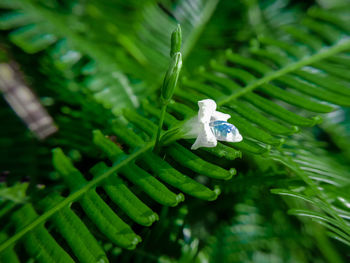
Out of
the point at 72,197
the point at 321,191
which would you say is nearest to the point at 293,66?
the point at 321,191

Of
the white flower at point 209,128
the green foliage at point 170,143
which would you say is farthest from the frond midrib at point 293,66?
the white flower at point 209,128

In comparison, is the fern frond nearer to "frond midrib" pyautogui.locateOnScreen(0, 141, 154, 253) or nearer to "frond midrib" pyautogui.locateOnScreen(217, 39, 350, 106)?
"frond midrib" pyautogui.locateOnScreen(217, 39, 350, 106)

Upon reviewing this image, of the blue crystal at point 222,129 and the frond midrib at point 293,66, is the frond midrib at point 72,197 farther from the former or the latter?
the frond midrib at point 293,66

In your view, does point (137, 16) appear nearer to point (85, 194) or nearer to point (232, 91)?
point (232, 91)

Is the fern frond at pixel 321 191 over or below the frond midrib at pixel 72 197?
below

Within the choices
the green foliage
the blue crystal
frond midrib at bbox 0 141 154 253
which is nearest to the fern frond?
the green foliage

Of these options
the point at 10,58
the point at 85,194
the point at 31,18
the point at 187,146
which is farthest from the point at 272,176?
the point at 10,58
